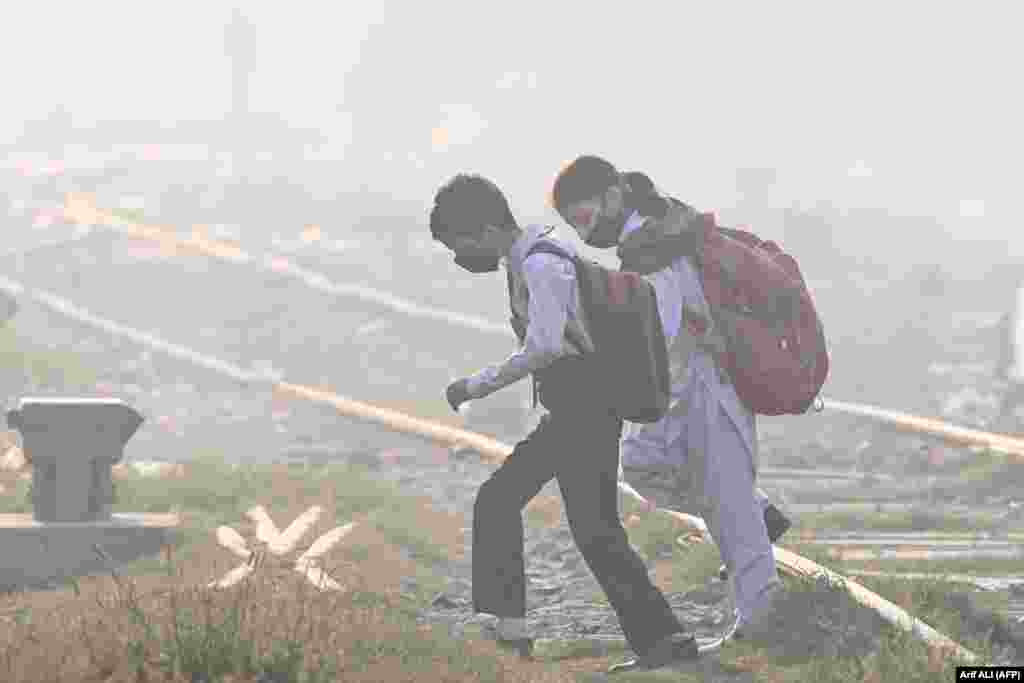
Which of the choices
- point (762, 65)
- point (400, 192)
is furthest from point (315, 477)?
point (762, 65)

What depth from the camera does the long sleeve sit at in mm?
5887

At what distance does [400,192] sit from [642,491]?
101ft

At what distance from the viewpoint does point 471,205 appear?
20.1ft

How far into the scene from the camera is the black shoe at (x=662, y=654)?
6270 millimetres

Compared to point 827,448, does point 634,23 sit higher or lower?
higher

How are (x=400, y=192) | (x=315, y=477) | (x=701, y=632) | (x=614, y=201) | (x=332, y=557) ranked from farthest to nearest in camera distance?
1. (x=400, y=192)
2. (x=315, y=477)
3. (x=332, y=557)
4. (x=701, y=632)
5. (x=614, y=201)

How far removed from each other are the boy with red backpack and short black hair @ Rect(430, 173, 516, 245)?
1.05ft

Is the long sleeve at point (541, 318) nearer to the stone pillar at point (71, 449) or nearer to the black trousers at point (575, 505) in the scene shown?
the black trousers at point (575, 505)

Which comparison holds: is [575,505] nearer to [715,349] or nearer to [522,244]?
[715,349]

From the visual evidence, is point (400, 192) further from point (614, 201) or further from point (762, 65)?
point (614, 201)

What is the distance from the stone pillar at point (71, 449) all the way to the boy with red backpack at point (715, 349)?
334cm

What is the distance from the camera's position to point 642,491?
21.8 feet

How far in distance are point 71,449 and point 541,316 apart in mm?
3776

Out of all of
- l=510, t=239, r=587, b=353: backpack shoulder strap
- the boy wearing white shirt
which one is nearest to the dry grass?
the boy wearing white shirt
